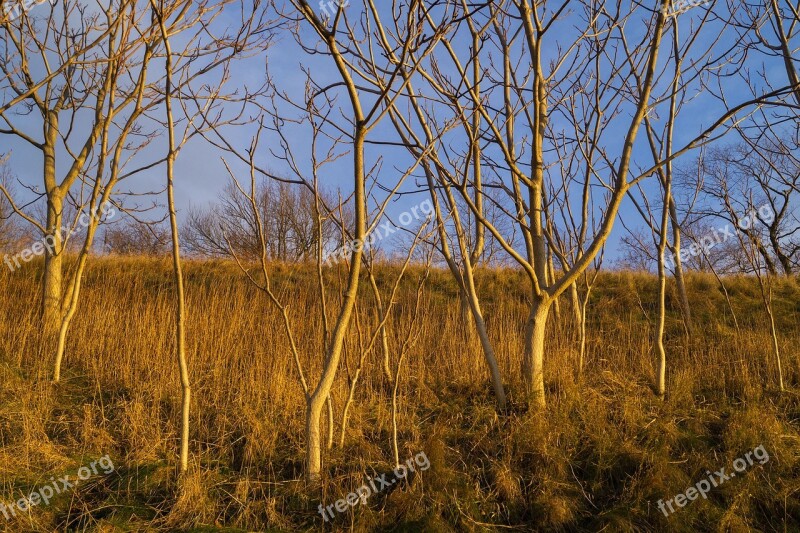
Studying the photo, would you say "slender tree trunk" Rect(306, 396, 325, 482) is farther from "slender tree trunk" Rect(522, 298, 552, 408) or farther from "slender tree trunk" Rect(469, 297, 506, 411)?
"slender tree trunk" Rect(522, 298, 552, 408)

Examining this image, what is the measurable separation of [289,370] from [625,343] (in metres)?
3.76

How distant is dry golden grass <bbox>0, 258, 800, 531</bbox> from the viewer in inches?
127

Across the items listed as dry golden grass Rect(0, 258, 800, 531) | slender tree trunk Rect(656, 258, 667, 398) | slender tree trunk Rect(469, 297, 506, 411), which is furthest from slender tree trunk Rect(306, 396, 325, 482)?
slender tree trunk Rect(656, 258, 667, 398)

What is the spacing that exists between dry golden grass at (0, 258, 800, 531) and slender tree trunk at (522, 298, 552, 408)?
0.17 meters

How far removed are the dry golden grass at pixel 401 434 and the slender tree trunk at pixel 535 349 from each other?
17 cm

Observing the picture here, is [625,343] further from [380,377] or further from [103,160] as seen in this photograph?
[103,160]

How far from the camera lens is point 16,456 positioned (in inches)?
145

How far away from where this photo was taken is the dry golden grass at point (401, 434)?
3.23 meters

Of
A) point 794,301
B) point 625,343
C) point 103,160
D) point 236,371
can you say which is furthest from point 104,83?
point 794,301

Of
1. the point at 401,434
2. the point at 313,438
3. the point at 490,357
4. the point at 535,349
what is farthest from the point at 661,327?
the point at 313,438

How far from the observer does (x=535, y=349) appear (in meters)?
3.92

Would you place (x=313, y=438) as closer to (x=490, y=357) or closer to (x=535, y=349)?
(x=490, y=357)

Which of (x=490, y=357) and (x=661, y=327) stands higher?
(x=661, y=327)

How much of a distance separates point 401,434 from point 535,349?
3.59ft
